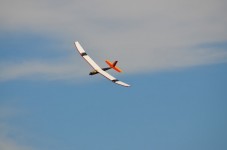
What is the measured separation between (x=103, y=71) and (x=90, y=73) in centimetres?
517

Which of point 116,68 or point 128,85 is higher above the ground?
point 116,68

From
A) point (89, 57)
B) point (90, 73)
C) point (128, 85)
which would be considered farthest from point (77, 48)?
point (128, 85)

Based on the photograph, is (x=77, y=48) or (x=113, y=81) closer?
(x=113, y=81)

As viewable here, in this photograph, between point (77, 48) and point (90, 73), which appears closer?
point (90, 73)

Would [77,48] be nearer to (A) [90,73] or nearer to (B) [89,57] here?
(B) [89,57]

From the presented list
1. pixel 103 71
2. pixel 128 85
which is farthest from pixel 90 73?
pixel 128 85

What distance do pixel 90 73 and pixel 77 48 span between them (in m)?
20.7

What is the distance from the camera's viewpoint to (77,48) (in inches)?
7815

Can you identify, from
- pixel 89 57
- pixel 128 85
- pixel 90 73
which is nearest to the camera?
pixel 128 85

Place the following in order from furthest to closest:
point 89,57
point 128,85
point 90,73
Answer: point 89,57 → point 90,73 → point 128,85

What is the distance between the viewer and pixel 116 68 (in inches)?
7367

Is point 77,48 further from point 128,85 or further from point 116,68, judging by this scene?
point 128,85

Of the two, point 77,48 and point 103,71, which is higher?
point 77,48

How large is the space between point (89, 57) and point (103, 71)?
14.0 meters
